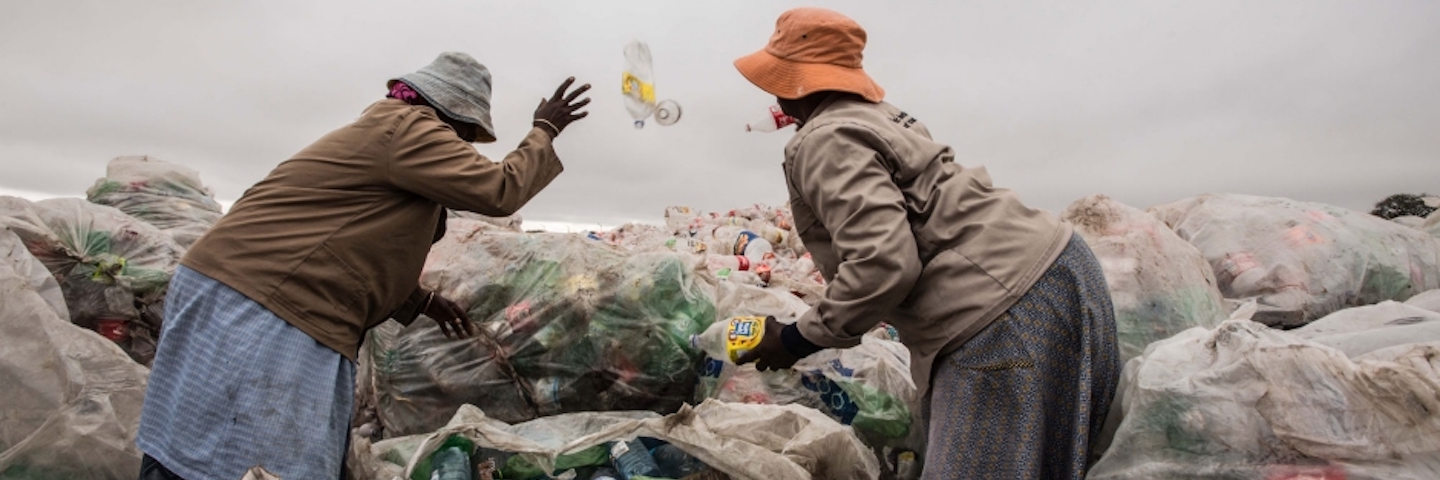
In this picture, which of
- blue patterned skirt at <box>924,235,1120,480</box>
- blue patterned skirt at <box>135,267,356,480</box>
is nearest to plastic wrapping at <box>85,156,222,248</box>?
blue patterned skirt at <box>135,267,356,480</box>

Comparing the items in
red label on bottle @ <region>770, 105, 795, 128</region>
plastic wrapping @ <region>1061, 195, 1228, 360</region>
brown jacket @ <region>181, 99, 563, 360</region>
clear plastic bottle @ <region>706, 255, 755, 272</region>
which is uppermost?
red label on bottle @ <region>770, 105, 795, 128</region>

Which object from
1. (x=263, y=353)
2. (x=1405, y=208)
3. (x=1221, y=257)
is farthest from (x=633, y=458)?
(x=1405, y=208)

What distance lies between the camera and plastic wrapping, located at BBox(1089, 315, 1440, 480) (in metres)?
1.27

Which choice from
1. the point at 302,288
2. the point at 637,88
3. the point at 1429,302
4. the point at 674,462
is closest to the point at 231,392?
the point at 302,288

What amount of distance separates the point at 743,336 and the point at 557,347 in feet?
3.08

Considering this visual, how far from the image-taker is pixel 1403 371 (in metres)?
1.28

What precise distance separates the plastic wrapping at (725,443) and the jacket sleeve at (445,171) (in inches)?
23.0

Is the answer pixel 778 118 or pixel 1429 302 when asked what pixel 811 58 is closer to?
pixel 778 118

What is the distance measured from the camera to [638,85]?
342cm

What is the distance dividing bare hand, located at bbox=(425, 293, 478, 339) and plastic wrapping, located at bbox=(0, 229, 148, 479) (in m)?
0.70

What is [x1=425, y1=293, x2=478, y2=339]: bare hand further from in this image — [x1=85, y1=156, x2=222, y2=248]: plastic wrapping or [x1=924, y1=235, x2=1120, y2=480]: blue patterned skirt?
[x1=85, y1=156, x2=222, y2=248]: plastic wrapping

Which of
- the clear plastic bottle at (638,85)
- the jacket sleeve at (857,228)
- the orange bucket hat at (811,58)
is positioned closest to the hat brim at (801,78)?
the orange bucket hat at (811,58)

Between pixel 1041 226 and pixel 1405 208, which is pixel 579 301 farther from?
pixel 1405 208

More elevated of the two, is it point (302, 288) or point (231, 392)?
point (302, 288)
